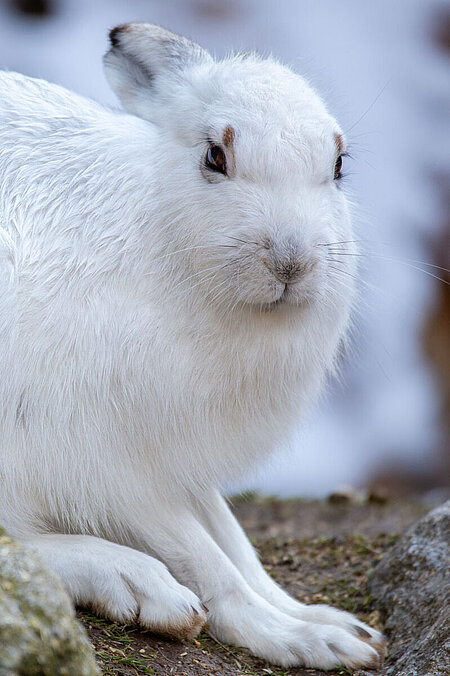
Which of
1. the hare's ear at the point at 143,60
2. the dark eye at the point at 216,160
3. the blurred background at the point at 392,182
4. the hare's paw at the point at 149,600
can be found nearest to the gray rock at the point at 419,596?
the hare's paw at the point at 149,600

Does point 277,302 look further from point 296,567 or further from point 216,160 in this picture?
point 296,567

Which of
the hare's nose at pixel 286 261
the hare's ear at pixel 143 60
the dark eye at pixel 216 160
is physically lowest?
the hare's nose at pixel 286 261

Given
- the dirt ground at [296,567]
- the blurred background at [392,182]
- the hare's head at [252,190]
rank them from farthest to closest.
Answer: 1. the blurred background at [392,182]
2. the hare's head at [252,190]
3. the dirt ground at [296,567]

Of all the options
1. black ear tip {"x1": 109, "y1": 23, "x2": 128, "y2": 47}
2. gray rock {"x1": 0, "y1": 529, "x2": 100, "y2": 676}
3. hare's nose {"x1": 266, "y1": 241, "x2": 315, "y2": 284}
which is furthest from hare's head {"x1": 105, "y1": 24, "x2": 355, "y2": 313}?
gray rock {"x1": 0, "y1": 529, "x2": 100, "y2": 676}

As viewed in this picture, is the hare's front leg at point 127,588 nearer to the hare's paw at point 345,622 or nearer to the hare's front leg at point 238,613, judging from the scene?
the hare's front leg at point 238,613

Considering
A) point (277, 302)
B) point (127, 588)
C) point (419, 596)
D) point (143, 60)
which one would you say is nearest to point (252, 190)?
point (277, 302)

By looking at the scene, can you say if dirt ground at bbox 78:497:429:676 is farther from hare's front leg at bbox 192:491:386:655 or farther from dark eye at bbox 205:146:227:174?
dark eye at bbox 205:146:227:174
